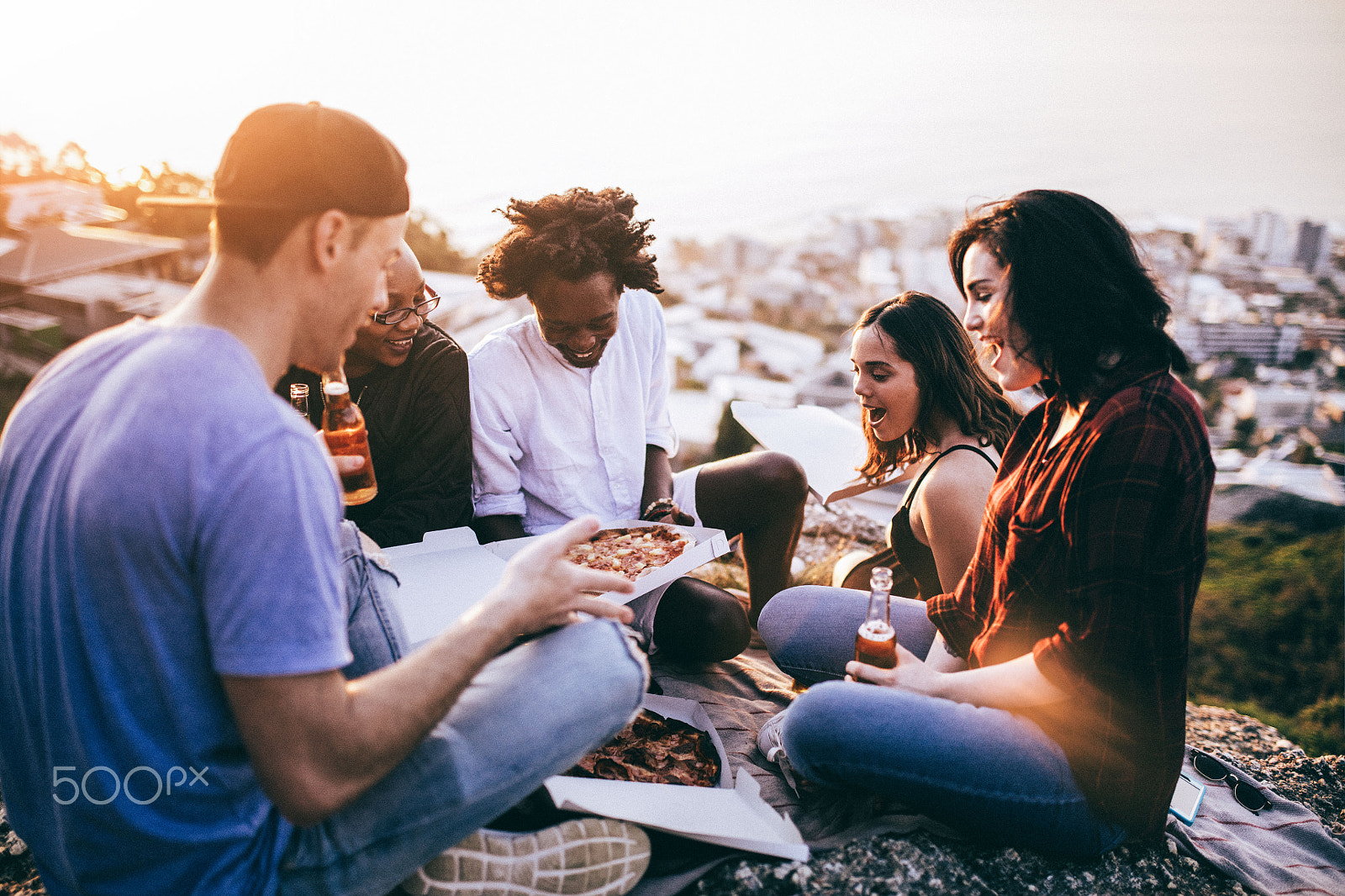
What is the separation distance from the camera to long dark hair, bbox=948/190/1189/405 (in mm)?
1778

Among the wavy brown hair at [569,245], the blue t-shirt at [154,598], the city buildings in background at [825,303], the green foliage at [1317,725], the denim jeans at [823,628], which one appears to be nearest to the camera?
the blue t-shirt at [154,598]

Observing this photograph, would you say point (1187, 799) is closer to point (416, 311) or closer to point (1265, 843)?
point (1265, 843)

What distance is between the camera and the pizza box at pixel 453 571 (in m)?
2.08

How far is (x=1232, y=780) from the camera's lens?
8.22 ft

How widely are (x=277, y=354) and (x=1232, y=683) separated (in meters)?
13.5

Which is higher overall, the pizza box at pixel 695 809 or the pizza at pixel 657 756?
the pizza box at pixel 695 809

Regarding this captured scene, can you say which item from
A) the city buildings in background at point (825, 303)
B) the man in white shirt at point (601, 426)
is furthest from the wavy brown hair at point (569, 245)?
the city buildings in background at point (825, 303)

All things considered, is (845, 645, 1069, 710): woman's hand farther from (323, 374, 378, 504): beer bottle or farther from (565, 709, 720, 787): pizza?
(323, 374, 378, 504): beer bottle

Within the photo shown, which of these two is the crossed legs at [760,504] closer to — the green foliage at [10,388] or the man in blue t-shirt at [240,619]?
the man in blue t-shirt at [240,619]

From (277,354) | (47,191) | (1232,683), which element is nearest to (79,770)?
(277,354)

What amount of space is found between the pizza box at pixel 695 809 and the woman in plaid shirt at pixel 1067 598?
0.55 feet

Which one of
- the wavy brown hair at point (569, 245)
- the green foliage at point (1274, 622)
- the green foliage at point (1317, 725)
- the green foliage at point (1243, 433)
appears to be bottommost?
the green foliage at point (1274, 622)

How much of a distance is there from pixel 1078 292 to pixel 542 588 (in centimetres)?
143

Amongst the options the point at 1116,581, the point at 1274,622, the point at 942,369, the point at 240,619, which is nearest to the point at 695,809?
the point at 1116,581
